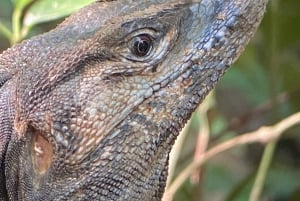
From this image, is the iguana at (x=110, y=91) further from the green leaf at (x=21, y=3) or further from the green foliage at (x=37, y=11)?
the green leaf at (x=21, y=3)

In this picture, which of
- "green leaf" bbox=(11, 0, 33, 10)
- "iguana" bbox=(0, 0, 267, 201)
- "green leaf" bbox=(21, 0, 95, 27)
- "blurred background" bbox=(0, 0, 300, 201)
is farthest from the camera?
"blurred background" bbox=(0, 0, 300, 201)

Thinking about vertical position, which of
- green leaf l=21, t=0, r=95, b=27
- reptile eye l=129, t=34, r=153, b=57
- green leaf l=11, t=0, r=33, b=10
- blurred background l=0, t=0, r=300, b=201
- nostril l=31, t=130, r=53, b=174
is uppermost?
blurred background l=0, t=0, r=300, b=201

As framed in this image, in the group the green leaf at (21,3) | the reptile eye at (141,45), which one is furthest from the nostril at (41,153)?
the green leaf at (21,3)

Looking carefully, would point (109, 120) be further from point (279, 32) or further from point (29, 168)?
point (279, 32)

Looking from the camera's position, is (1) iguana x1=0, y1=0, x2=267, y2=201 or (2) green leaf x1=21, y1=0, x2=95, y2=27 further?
(2) green leaf x1=21, y1=0, x2=95, y2=27

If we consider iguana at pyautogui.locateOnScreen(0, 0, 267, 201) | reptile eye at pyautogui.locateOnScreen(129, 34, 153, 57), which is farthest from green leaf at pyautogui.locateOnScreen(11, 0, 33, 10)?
reptile eye at pyautogui.locateOnScreen(129, 34, 153, 57)

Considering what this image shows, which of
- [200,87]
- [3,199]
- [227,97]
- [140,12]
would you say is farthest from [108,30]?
[227,97]

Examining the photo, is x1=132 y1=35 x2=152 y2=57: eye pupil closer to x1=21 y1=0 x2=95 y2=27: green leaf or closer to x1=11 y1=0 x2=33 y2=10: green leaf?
x1=21 y1=0 x2=95 y2=27: green leaf

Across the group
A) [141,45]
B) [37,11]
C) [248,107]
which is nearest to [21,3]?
[37,11]
